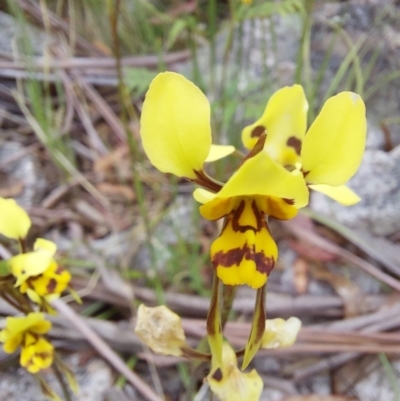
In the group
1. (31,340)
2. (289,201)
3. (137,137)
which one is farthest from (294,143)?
(137,137)

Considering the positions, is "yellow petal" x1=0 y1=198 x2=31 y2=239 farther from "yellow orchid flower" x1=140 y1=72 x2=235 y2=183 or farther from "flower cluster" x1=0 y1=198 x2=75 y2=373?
"yellow orchid flower" x1=140 y1=72 x2=235 y2=183

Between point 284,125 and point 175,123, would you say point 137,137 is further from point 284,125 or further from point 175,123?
point 175,123

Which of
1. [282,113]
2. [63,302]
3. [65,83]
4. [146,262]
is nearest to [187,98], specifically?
[282,113]

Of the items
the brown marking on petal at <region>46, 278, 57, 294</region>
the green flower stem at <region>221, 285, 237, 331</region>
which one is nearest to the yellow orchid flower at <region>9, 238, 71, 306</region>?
the brown marking on petal at <region>46, 278, 57, 294</region>

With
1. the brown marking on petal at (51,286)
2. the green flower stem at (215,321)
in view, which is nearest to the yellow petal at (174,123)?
the green flower stem at (215,321)

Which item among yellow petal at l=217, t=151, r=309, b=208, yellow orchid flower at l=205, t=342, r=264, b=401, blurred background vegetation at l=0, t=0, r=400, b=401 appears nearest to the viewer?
yellow petal at l=217, t=151, r=309, b=208

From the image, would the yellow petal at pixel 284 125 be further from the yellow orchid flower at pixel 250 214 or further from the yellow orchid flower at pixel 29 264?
the yellow orchid flower at pixel 29 264

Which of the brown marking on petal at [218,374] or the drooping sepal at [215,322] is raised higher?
the drooping sepal at [215,322]
